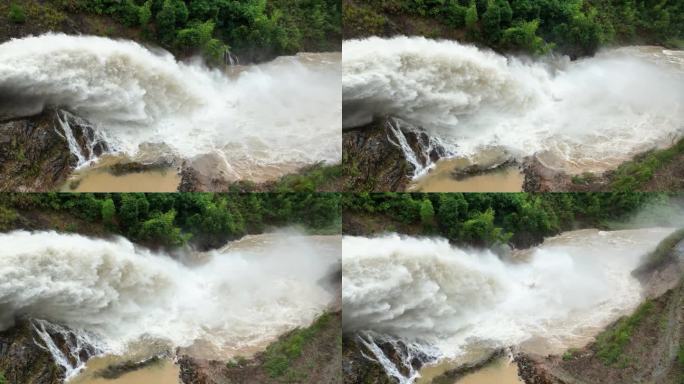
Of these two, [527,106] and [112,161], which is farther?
[527,106]

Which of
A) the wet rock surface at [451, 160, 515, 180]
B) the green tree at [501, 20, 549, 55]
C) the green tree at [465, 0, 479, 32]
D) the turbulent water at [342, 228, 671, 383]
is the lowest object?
the turbulent water at [342, 228, 671, 383]

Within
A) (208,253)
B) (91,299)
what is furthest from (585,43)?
(91,299)

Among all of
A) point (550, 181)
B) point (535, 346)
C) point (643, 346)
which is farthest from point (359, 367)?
point (643, 346)

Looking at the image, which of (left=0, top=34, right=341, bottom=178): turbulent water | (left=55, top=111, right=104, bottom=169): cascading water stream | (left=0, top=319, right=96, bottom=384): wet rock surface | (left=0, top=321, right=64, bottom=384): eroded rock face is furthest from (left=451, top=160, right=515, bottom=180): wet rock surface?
(left=0, top=321, right=64, bottom=384): eroded rock face

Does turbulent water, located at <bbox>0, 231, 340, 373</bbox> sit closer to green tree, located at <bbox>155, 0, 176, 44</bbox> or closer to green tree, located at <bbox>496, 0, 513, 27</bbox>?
green tree, located at <bbox>155, 0, 176, 44</bbox>

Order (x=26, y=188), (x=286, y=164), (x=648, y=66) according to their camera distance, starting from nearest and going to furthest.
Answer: (x=26, y=188)
(x=286, y=164)
(x=648, y=66)

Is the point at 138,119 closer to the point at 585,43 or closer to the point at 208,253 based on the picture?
the point at 208,253

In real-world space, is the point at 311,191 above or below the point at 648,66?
below
